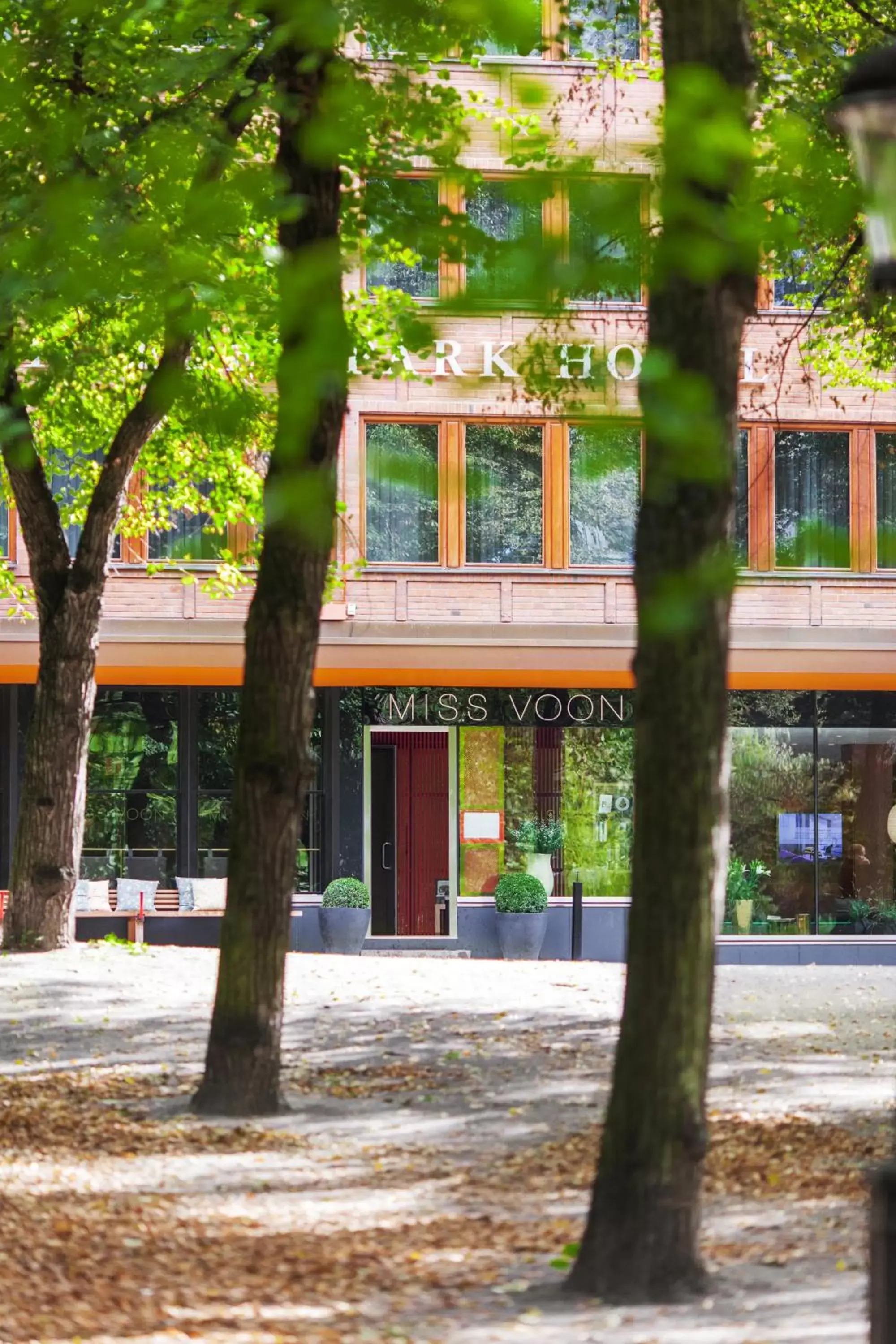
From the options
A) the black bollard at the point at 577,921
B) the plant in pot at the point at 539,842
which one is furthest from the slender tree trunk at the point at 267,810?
the plant in pot at the point at 539,842

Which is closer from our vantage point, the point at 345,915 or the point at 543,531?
the point at 345,915

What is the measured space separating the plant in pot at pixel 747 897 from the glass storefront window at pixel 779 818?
23mm

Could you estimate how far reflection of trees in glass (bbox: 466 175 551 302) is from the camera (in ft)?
9.16

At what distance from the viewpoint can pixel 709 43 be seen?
5.74 m

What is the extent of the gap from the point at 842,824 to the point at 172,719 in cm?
937

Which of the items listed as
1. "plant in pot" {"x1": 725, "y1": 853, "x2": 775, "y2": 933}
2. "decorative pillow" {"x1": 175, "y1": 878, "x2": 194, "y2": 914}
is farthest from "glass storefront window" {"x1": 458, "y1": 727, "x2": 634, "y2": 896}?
"decorative pillow" {"x1": 175, "y1": 878, "x2": 194, "y2": 914}

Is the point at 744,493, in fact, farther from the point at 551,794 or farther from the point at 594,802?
the point at 551,794

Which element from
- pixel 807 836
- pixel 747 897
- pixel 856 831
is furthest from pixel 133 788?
pixel 856 831

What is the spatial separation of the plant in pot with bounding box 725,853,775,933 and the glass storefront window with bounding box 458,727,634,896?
1503 mm

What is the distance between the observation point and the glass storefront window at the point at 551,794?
2556 cm

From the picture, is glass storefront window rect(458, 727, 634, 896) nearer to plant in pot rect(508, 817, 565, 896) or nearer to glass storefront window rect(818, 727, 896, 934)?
plant in pot rect(508, 817, 565, 896)

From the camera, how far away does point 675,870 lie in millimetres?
5828

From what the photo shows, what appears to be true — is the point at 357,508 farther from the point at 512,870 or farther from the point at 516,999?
the point at 516,999

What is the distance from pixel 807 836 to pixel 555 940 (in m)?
3.91
